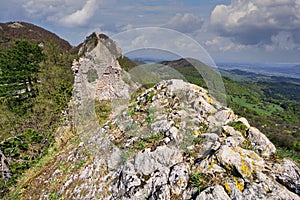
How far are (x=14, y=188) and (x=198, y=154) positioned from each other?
1188cm

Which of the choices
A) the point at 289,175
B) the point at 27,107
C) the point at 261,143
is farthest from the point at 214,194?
the point at 27,107

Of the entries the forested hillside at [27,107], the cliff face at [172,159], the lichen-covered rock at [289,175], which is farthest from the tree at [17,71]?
the lichen-covered rock at [289,175]

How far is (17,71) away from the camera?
22.9 m

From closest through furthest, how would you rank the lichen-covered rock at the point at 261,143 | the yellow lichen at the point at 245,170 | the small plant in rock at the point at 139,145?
the yellow lichen at the point at 245,170, the lichen-covered rock at the point at 261,143, the small plant in rock at the point at 139,145

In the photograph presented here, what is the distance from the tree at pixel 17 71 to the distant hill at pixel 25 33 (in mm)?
66019

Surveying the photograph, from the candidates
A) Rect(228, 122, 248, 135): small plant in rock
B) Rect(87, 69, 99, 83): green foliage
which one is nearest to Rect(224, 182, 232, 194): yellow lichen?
Rect(228, 122, 248, 135): small plant in rock

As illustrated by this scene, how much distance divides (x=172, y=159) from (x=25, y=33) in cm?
11335

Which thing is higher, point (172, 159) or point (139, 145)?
point (139, 145)

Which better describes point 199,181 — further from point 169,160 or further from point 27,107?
point 27,107

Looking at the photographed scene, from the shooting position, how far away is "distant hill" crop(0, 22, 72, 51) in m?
88.5

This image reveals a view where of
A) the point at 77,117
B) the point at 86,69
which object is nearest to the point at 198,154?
the point at 77,117

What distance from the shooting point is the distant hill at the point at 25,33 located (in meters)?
88.5

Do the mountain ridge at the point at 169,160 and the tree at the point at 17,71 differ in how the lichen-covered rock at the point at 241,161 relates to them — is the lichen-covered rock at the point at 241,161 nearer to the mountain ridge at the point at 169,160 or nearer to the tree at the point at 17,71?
the mountain ridge at the point at 169,160

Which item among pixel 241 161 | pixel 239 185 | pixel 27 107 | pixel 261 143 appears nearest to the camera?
pixel 239 185
